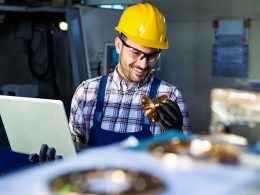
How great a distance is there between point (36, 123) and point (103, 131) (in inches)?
22.5

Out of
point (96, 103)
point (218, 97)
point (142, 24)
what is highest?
point (142, 24)

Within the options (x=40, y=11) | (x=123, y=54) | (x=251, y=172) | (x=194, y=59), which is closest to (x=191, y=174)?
(x=251, y=172)

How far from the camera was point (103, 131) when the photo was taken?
75.0 inches

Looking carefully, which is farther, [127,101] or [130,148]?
[127,101]

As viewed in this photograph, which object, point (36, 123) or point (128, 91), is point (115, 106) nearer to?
point (128, 91)

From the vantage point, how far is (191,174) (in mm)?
479

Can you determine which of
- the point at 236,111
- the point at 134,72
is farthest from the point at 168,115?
the point at 236,111

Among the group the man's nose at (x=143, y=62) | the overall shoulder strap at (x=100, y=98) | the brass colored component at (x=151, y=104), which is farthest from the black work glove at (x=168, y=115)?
the overall shoulder strap at (x=100, y=98)

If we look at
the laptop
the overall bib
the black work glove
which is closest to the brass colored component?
the black work glove

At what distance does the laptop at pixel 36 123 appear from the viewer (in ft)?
4.30

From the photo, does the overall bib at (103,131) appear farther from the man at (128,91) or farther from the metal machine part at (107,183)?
the metal machine part at (107,183)

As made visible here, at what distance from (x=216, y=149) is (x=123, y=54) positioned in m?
1.41

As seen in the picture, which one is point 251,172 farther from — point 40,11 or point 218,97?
point 40,11

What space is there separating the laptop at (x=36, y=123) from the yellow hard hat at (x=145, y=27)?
695 mm
